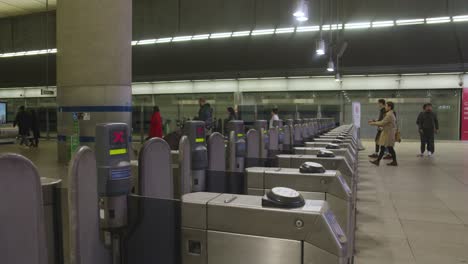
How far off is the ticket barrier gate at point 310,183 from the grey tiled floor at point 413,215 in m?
1.03

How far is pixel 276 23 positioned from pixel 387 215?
413 inches

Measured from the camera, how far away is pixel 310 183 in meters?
2.49

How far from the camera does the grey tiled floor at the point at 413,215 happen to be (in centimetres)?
342

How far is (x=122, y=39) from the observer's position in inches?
274

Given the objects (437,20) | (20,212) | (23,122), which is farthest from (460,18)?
(23,122)

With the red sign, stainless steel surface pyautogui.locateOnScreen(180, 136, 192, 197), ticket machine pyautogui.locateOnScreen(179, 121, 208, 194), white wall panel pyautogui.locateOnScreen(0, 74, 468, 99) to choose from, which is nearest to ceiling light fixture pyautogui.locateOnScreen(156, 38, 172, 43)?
white wall panel pyautogui.locateOnScreen(0, 74, 468, 99)

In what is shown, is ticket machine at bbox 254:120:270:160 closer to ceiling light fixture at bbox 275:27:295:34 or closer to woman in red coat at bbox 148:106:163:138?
woman in red coat at bbox 148:106:163:138

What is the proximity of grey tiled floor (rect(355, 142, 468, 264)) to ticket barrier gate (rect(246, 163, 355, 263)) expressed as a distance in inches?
40.5

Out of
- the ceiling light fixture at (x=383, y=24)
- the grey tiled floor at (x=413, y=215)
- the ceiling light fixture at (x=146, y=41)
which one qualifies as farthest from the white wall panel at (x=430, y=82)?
the ceiling light fixture at (x=146, y=41)

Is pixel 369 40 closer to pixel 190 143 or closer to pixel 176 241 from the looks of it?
pixel 190 143

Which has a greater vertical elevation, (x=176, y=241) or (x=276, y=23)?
(x=276, y=23)

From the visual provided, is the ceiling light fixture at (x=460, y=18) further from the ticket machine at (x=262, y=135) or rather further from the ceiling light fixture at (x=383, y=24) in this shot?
the ticket machine at (x=262, y=135)

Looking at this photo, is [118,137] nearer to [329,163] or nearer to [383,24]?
[329,163]

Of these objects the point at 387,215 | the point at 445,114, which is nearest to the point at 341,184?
the point at 387,215
